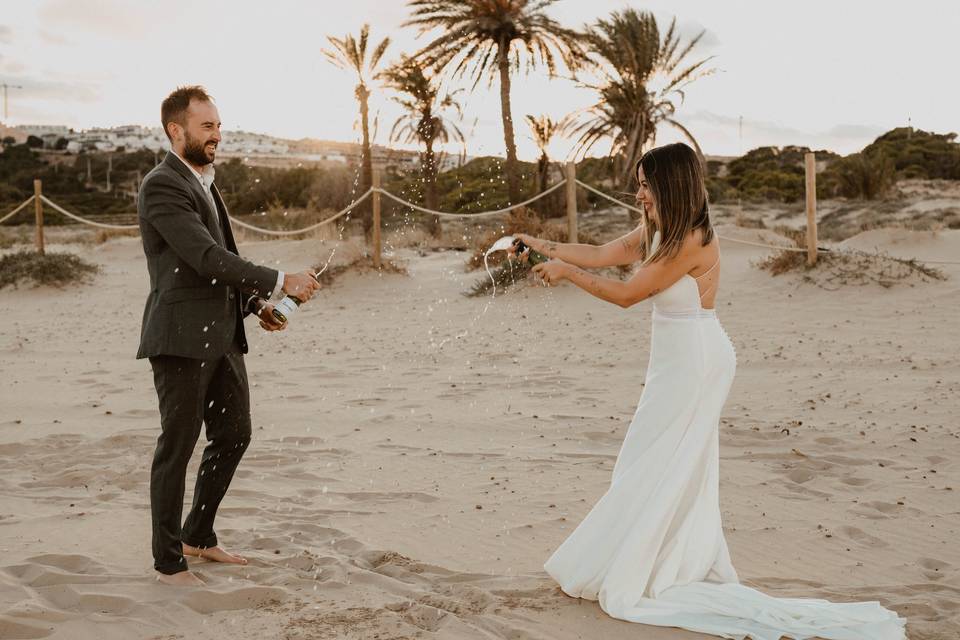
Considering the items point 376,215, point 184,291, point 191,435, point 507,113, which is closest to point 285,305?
point 184,291

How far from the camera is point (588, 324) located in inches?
477

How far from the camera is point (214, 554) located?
457cm

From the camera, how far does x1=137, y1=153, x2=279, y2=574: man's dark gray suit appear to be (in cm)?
407

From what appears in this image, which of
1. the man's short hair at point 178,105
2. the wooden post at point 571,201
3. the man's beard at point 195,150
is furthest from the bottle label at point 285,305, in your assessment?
the wooden post at point 571,201

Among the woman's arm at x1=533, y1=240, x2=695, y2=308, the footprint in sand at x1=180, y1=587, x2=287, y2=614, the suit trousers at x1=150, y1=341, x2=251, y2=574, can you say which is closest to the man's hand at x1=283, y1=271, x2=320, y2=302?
the suit trousers at x1=150, y1=341, x2=251, y2=574

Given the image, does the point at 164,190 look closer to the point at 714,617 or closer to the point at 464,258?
the point at 714,617

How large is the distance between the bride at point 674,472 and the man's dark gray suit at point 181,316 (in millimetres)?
1367

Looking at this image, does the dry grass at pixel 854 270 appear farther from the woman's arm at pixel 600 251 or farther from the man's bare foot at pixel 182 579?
the man's bare foot at pixel 182 579

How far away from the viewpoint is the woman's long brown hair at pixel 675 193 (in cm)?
383

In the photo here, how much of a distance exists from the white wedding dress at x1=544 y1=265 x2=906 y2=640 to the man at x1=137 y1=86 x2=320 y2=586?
60.6 inches

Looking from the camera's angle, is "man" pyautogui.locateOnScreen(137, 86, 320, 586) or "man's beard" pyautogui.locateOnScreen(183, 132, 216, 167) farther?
"man's beard" pyautogui.locateOnScreen(183, 132, 216, 167)

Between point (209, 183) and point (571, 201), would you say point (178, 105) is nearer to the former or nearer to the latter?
point (209, 183)

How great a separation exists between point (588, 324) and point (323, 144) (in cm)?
9238

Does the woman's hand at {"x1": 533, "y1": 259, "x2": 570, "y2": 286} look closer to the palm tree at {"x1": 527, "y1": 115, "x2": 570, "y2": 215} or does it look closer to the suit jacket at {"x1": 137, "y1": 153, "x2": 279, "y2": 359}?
the suit jacket at {"x1": 137, "y1": 153, "x2": 279, "y2": 359}
